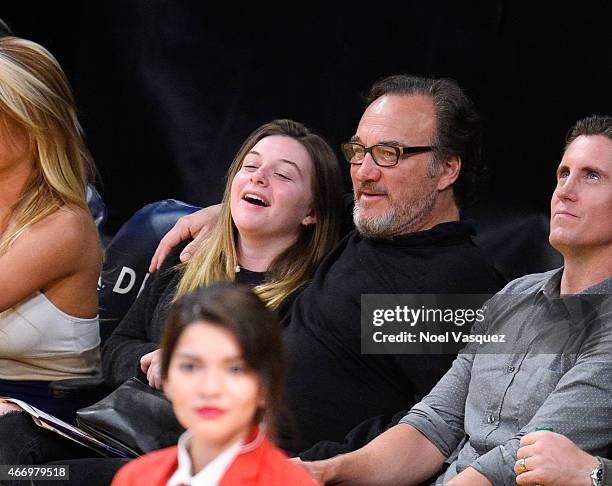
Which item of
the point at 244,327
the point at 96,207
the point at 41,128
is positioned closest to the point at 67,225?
the point at 41,128

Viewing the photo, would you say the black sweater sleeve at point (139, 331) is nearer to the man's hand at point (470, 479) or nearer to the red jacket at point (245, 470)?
the man's hand at point (470, 479)

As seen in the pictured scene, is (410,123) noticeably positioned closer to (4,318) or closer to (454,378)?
(454,378)

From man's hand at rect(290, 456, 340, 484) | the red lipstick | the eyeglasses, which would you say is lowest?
man's hand at rect(290, 456, 340, 484)

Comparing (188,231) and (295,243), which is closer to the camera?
(295,243)

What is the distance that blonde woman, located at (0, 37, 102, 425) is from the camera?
2844 mm

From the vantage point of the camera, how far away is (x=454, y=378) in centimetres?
251

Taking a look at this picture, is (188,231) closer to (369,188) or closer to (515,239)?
(369,188)

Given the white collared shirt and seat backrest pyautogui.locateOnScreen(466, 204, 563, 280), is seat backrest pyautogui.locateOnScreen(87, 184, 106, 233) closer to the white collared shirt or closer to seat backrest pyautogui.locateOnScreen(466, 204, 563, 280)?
seat backrest pyautogui.locateOnScreen(466, 204, 563, 280)

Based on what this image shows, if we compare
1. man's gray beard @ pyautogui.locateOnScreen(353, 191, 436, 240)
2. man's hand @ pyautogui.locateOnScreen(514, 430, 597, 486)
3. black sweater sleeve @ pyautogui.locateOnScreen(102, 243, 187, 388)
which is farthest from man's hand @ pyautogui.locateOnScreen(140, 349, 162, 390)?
man's hand @ pyautogui.locateOnScreen(514, 430, 597, 486)

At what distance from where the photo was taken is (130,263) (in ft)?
11.9

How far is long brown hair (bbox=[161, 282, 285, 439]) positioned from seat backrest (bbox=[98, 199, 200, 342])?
1962mm

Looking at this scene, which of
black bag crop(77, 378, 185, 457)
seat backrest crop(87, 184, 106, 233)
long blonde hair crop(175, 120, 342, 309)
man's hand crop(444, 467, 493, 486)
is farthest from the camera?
seat backrest crop(87, 184, 106, 233)

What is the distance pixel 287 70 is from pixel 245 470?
7.92 ft

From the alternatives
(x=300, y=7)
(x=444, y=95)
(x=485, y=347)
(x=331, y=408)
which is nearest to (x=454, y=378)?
(x=485, y=347)
